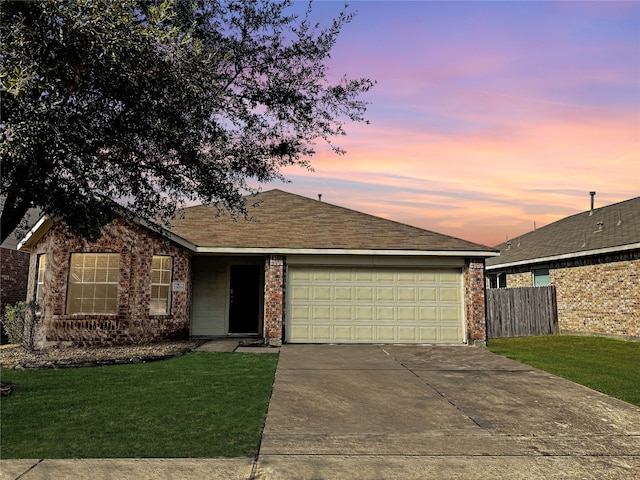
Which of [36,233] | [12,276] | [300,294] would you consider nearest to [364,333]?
[300,294]

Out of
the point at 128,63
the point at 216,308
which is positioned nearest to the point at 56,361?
the point at 216,308

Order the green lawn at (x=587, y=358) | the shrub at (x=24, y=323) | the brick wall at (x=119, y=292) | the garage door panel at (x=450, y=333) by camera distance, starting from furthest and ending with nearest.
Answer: the garage door panel at (x=450, y=333) < the brick wall at (x=119, y=292) < the shrub at (x=24, y=323) < the green lawn at (x=587, y=358)

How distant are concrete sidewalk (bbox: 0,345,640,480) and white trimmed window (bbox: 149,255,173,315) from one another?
5982mm

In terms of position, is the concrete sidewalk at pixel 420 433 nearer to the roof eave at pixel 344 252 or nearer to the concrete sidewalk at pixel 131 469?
the concrete sidewalk at pixel 131 469

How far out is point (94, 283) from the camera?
1398 centimetres

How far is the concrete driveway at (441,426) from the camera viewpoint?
195 inches

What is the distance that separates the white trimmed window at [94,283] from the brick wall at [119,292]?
20 cm

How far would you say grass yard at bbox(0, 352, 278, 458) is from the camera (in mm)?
5379

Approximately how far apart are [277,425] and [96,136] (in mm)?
4898

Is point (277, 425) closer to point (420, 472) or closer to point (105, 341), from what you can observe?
point (420, 472)

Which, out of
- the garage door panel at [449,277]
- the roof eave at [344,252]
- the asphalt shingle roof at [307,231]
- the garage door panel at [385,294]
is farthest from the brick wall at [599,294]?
the garage door panel at [385,294]

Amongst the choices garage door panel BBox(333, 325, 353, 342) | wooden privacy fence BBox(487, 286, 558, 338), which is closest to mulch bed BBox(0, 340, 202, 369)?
garage door panel BBox(333, 325, 353, 342)

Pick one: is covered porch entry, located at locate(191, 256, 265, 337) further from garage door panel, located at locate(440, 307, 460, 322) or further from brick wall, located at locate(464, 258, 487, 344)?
brick wall, located at locate(464, 258, 487, 344)

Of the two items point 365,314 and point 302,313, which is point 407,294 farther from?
point 302,313
